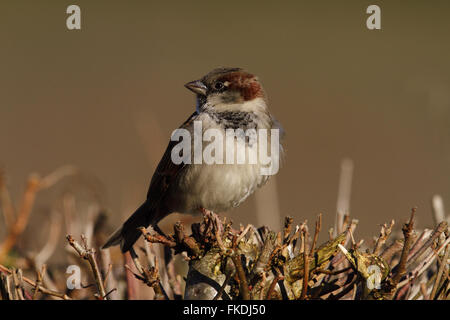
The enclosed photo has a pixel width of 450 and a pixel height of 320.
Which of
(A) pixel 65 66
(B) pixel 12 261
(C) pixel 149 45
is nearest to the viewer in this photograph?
(B) pixel 12 261

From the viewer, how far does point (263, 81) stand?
4.30m

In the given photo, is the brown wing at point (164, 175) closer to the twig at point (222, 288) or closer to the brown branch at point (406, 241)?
the twig at point (222, 288)

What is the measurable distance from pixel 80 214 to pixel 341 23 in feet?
20.8

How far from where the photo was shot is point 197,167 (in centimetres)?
254

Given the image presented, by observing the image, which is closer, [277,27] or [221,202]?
[221,202]

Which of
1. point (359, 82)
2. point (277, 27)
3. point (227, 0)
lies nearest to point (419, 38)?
point (359, 82)

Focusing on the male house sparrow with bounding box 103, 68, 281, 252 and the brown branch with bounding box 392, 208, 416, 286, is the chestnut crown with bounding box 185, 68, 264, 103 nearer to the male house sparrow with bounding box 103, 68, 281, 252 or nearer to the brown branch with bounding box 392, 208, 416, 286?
the male house sparrow with bounding box 103, 68, 281, 252

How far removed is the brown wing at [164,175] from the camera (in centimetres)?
263

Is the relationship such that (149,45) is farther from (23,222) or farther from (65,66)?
(23,222)

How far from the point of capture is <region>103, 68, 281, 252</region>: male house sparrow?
8.20 feet

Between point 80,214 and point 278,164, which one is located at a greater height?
point 278,164

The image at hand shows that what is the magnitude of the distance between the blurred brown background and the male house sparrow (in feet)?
2.69

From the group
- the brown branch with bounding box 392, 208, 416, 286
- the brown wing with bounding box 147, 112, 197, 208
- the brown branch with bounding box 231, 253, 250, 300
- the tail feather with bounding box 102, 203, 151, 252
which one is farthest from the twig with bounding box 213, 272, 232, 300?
the brown wing with bounding box 147, 112, 197, 208

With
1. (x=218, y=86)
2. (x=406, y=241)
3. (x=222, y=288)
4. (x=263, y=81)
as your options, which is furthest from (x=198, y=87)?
(x=263, y=81)
